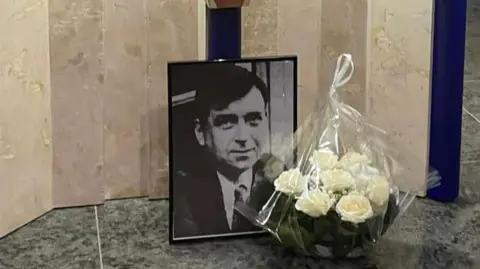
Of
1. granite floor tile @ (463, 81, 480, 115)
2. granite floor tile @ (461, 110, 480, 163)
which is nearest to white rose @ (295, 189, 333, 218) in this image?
granite floor tile @ (461, 110, 480, 163)

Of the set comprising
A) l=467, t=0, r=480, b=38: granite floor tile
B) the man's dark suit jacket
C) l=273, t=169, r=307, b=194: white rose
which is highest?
l=467, t=0, r=480, b=38: granite floor tile

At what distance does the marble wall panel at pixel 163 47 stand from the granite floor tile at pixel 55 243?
15cm

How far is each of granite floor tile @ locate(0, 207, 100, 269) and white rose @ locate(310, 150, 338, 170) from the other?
33 cm

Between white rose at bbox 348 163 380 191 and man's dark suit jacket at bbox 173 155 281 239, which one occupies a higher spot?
white rose at bbox 348 163 380 191

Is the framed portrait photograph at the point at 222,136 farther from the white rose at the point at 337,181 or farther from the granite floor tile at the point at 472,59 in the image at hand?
the granite floor tile at the point at 472,59

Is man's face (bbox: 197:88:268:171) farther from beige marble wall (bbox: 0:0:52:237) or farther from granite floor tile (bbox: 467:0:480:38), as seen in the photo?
granite floor tile (bbox: 467:0:480:38)

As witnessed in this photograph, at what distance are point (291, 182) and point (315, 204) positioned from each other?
57mm

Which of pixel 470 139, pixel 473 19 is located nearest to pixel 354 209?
pixel 470 139

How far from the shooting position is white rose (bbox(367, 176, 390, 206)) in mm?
1335

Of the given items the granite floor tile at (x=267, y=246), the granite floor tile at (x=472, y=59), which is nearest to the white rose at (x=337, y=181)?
the granite floor tile at (x=267, y=246)

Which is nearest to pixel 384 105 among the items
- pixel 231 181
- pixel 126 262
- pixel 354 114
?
pixel 354 114

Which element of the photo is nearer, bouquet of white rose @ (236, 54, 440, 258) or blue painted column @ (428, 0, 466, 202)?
bouquet of white rose @ (236, 54, 440, 258)

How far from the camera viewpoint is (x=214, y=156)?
1431mm

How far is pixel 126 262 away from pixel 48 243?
0.13 meters
